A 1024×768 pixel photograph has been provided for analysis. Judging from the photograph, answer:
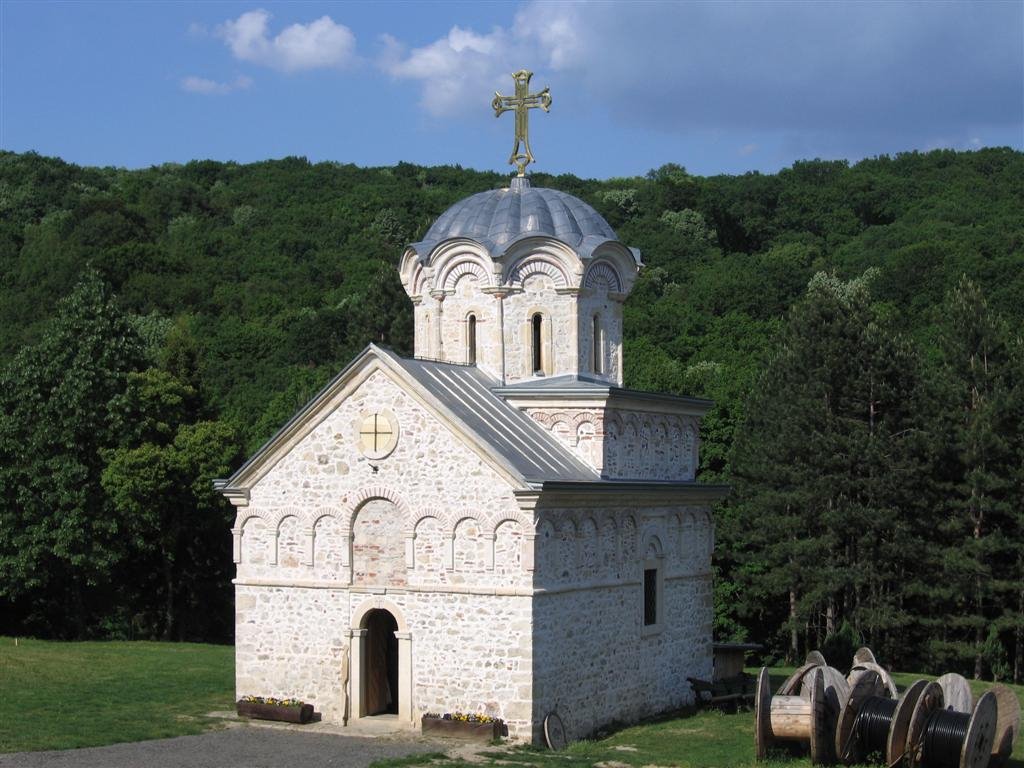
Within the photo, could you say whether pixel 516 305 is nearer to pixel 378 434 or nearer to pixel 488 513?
pixel 378 434

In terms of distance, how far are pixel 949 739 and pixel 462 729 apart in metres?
6.28

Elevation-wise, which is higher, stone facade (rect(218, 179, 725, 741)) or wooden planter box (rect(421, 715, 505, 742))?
stone facade (rect(218, 179, 725, 741))

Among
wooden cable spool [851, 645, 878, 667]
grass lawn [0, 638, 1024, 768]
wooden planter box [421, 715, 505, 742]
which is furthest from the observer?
wooden cable spool [851, 645, 878, 667]

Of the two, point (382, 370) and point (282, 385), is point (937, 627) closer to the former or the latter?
point (382, 370)

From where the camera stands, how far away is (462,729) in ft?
61.9

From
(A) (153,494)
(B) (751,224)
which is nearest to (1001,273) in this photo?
(B) (751,224)

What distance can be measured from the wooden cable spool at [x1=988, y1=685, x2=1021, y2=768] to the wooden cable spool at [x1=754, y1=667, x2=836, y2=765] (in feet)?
6.74

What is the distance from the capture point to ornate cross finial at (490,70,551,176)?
78.8ft

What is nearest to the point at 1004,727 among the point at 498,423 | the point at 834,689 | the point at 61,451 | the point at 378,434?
the point at 834,689

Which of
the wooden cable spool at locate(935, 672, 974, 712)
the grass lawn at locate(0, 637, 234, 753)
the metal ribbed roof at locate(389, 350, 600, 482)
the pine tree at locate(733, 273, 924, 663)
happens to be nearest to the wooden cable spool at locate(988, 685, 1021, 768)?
the wooden cable spool at locate(935, 672, 974, 712)

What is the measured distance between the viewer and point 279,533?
20.7 m

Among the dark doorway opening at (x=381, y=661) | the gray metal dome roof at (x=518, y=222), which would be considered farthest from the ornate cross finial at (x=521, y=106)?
the dark doorway opening at (x=381, y=661)

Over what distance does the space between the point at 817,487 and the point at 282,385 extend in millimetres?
23249

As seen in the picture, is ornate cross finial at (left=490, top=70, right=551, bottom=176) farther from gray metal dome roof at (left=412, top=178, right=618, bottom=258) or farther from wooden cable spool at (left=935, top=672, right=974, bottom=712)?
wooden cable spool at (left=935, top=672, right=974, bottom=712)
